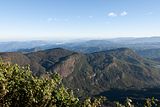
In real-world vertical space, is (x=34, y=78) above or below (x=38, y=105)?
above

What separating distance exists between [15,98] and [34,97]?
274 centimetres

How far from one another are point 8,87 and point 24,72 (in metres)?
3.42

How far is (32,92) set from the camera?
1248 inches

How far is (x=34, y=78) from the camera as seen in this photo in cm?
3359

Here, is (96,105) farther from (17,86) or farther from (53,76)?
(17,86)

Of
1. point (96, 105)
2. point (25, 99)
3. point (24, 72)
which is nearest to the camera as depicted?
point (96, 105)

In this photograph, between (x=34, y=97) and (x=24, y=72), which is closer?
(x=34, y=97)

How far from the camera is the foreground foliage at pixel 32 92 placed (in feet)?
102

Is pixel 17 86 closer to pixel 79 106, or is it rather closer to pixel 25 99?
pixel 25 99

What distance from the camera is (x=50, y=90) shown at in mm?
31328

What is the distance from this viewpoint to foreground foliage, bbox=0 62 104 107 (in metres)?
31.0

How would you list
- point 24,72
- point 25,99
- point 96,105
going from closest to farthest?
point 96,105
point 25,99
point 24,72

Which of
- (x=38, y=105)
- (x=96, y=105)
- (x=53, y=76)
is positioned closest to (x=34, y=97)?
(x=38, y=105)

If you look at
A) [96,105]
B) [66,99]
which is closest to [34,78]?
[66,99]
